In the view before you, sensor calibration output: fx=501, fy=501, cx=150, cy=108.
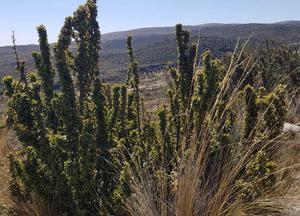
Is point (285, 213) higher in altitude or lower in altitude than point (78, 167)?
lower

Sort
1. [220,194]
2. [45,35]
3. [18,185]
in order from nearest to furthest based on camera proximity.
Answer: [220,194], [18,185], [45,35]

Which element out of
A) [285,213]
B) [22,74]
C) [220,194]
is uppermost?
[22,74]

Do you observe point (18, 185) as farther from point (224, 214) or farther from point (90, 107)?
point (224, 214)

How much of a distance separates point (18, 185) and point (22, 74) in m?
1.17

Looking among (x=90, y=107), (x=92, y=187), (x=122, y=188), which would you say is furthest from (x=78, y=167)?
(x=90, y=107)

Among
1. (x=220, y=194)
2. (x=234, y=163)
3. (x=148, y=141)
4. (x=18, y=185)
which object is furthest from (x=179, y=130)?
(x=18, y=185)

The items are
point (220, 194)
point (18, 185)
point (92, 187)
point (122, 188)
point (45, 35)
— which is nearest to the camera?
point (220, 194)

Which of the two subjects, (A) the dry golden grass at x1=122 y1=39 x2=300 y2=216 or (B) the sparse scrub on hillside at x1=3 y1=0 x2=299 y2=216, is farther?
(B) the sparse scrub on hillside at x1=3 y1=0 x2=299 y2=216

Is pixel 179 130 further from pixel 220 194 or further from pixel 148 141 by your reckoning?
pixel 220 194

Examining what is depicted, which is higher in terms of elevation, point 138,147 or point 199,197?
point 138,147

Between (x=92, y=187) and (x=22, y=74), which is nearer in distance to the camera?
(x=92, y=187)

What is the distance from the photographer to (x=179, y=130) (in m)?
4.36

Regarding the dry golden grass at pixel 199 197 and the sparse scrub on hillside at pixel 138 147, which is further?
the sparse scrub on hillside at pixel 138 147

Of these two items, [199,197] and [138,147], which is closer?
[199,197]
